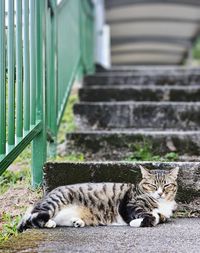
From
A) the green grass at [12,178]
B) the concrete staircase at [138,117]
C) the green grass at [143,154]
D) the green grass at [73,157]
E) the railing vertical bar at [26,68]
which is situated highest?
the railing vertical bar at [26,68]

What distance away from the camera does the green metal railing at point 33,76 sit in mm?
3130

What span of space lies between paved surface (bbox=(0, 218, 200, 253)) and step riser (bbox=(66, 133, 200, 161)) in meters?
1.28

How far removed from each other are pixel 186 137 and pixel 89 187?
4.26ft

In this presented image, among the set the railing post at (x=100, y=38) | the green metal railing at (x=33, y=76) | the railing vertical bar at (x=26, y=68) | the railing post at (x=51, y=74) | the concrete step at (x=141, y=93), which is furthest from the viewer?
the railing post at (x=100, y=38)

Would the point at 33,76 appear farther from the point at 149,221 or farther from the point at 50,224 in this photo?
the point at 149,221

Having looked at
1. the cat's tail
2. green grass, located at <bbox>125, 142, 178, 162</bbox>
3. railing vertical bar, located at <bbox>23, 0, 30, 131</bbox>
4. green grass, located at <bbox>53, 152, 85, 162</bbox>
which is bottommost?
the cat's tail

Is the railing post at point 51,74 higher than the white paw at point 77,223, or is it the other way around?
the railing post at point 51,74

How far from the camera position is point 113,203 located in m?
3.56

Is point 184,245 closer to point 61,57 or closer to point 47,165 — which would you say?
point 47,165

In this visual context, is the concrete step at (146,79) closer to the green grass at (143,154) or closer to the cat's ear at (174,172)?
the green grass at (143,154)

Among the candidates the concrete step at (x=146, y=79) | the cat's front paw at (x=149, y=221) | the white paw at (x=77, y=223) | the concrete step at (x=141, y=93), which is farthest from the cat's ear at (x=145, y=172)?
the concrete step at (x=146, y=79)

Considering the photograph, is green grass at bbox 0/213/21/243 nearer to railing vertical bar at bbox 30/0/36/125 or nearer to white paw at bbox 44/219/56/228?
white paw at bbox 44/219/56/228

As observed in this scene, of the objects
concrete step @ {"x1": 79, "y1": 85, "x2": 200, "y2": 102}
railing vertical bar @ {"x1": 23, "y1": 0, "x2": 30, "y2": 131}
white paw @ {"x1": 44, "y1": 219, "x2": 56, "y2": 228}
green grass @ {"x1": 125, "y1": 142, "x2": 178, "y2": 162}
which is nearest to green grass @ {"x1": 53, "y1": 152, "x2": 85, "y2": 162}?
green grass @ {"x1": 125, "y1": 142, "x2": 178, "y2": 162}

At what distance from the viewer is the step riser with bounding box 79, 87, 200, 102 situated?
591 centimetres
